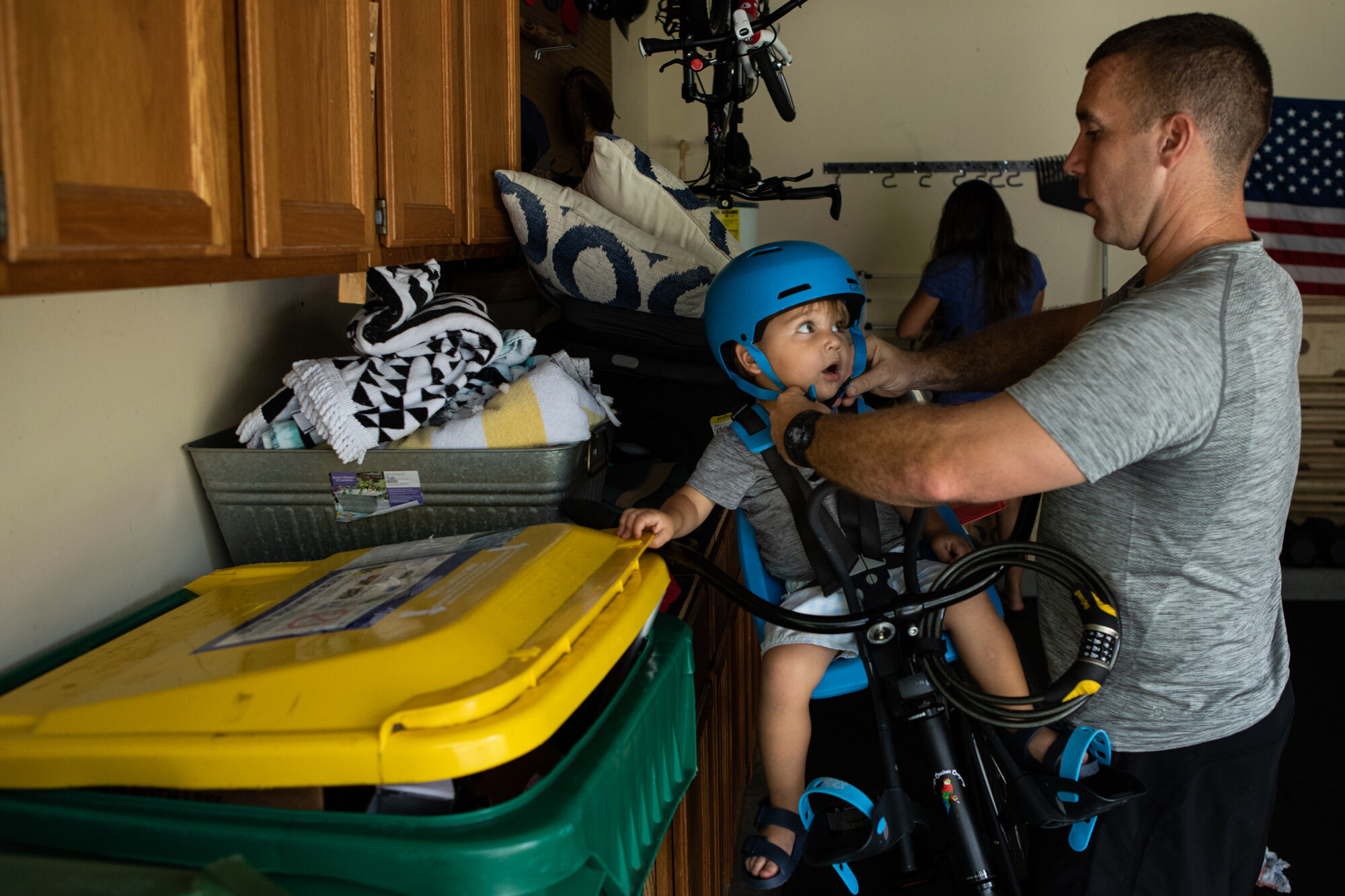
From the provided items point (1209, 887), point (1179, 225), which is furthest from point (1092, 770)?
point (1179, 225)

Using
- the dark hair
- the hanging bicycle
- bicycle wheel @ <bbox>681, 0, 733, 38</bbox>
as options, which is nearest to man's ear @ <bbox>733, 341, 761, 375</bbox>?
the hanging bicycle

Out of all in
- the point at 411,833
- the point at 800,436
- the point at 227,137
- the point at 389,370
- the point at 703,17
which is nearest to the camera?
the point at 411,833

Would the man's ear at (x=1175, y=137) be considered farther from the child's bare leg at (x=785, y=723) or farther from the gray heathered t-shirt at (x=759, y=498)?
the child's bare leg at (x=785, y=723)

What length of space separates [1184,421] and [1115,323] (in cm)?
15

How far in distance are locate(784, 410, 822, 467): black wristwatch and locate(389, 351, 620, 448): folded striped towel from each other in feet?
1.14

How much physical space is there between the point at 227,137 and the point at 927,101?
4.57 metres

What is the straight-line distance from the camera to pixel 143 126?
2.87 ft

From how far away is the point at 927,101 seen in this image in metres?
4.88

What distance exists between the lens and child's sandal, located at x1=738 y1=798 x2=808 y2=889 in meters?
1.54

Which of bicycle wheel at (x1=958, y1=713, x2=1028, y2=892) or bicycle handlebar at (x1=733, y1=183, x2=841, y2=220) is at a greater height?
bicycle handlebar at (x1=733, y1=183, x2=841, y2=220)

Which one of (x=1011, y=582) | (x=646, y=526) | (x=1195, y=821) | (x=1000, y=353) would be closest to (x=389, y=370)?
(x=646, y=526)

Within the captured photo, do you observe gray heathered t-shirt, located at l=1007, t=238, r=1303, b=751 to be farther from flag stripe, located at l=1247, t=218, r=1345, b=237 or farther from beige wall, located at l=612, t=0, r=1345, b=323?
flag stripe, located at l=1247, t=218, r=1345, b=237

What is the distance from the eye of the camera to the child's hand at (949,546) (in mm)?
1750

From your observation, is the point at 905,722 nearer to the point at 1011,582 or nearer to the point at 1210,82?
the point at 1210,82
